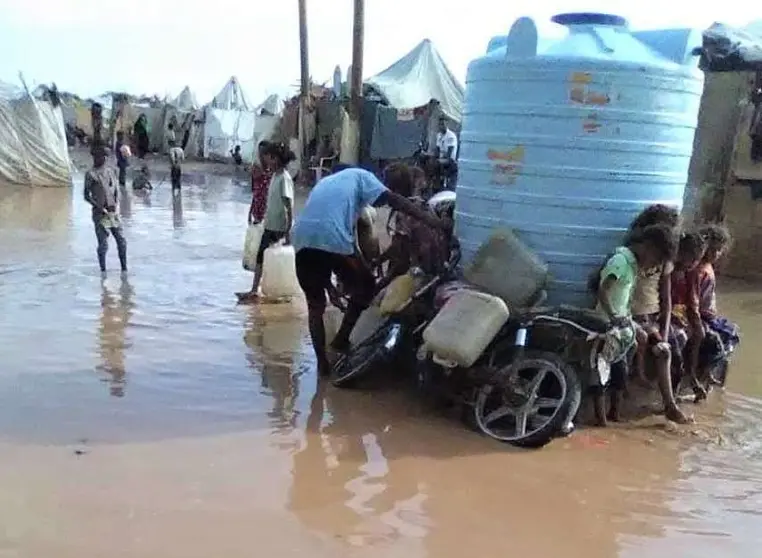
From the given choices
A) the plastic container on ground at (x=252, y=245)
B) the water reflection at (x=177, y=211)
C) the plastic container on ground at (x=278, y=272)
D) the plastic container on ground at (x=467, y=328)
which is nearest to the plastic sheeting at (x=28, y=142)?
the water reflection at (x=177, y=211)

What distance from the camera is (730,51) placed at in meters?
11.3

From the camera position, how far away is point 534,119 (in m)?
5.64

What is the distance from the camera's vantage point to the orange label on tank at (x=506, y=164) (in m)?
5.73

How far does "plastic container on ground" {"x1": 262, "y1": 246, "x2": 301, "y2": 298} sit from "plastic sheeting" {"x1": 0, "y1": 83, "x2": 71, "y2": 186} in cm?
1467

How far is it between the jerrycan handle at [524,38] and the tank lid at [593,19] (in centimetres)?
42

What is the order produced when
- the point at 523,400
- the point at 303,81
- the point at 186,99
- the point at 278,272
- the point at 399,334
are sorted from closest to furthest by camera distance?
the point at 523,400
the point at 399,334
the point at 278,272
the point at 303,81
the point at 186,99

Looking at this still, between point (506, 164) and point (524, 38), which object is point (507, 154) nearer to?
point (506, 164)

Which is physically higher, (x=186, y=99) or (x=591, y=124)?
(x=591, y=124)

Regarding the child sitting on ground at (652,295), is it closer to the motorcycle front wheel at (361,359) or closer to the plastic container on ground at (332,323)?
the motorcycle front wheel at (361,359)

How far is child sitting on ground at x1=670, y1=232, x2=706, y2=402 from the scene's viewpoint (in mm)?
5926

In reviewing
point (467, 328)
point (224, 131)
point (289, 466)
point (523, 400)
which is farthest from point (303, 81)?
point (289, 466)

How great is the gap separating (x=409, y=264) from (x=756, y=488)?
2.68 m

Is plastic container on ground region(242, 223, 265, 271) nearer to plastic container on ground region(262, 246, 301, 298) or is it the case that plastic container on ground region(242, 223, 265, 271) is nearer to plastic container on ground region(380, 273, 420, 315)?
plastic container on ground region(262, 246, 301, 298)

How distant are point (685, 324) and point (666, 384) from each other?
573 millimetres
